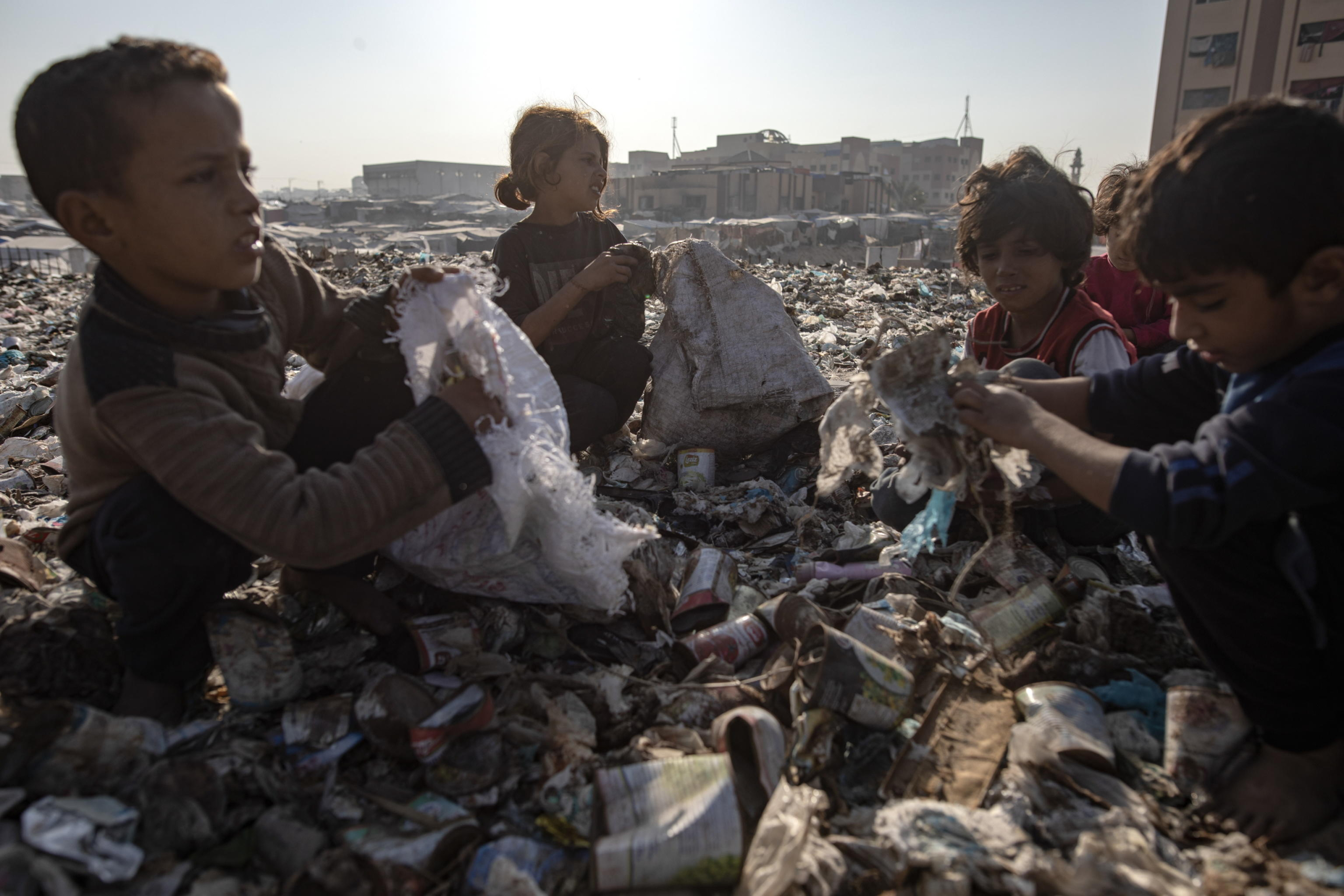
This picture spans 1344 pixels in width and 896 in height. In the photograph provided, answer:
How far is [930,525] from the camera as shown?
73.4 inches

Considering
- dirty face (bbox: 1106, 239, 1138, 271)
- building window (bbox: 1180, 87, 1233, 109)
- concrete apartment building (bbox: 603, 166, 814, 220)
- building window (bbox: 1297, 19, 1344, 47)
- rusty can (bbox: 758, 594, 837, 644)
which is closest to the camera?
rusty can (bbox: 758, 594, 837, 644)

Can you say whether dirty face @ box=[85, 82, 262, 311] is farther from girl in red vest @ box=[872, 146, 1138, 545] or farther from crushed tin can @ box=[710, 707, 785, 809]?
girl in red vest @ box=[872, 146, 1138, 545]

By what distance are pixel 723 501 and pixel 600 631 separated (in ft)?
3.27

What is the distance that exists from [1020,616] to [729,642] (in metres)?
0.69

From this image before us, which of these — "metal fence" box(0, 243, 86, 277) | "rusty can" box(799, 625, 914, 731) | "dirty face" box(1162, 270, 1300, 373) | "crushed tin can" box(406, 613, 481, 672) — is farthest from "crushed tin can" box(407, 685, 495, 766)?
"metal fence" box(0, 243, 86, 277)

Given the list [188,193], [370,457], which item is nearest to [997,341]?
[370,457]

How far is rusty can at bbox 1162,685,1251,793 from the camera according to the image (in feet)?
4.32

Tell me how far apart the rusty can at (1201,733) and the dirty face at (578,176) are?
249cm

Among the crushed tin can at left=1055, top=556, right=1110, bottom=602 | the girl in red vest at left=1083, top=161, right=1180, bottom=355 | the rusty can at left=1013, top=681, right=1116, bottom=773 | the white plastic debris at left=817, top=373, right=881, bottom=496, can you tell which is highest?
the girl in red vest at left=1083, top=161, right=1180, bottom=355

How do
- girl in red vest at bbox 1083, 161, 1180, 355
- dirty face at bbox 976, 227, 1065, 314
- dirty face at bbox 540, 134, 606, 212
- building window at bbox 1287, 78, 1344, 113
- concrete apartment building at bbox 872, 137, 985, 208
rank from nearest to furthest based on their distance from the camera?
dirty face at bbox 976, 227, 1065, 314 → dirty face at bbox 540, 134, 606, 212 → girl in red vest at bbox 1083, 161, 1180, 355 → building window at bbox 1287, 78, 1344, 113 → concrete apartment building at bbox 872, 137, 985, 208

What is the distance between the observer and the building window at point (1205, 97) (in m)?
27.8

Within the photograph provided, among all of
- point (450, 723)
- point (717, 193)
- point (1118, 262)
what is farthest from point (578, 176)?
point (717, 193)

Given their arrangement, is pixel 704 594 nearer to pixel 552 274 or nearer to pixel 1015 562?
pixel 1015 562

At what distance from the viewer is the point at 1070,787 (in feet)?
4.39
